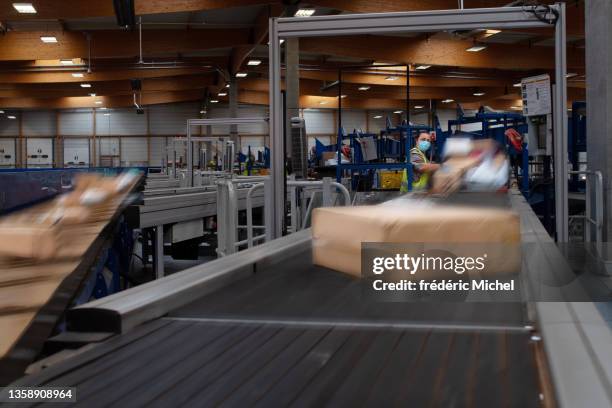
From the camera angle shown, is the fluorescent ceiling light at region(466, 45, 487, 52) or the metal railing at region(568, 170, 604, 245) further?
the fluorescent ceiling light at region(466, 45, 487, 52)

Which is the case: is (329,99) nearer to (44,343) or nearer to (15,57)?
(15,57)

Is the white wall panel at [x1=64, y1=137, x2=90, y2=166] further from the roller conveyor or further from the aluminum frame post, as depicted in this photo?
the roller conveyor

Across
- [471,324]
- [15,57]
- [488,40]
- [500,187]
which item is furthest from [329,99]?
[471,324]

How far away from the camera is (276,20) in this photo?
12.9ft

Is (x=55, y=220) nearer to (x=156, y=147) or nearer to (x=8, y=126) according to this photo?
(x=156, y=147)

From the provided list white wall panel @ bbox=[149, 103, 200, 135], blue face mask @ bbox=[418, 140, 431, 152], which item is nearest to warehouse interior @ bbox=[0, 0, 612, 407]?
blue face mask @ bbox=[418, 140, 431, 152]

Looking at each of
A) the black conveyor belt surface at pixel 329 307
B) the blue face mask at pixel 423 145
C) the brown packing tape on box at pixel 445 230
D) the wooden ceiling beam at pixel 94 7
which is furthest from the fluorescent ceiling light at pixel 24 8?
the brown packing tape on box at pixel 445 230

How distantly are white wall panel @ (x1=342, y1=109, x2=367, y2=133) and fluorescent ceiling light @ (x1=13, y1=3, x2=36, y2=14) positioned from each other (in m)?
20.5

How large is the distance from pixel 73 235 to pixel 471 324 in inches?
81.1

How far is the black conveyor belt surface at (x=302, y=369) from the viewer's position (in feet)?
3.92

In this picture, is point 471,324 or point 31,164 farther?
point 31,164

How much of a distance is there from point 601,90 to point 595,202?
43.0 inches

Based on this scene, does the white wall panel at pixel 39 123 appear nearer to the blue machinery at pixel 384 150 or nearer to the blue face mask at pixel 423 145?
the blue machinery at pixel 384 150

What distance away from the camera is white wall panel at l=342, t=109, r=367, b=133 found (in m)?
30.6
